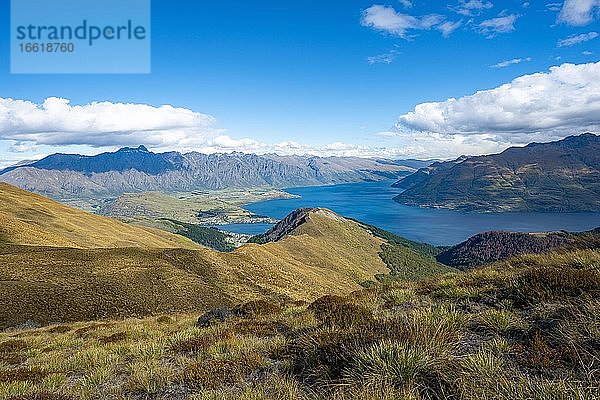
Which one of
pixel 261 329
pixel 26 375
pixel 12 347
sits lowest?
pixel 12 347

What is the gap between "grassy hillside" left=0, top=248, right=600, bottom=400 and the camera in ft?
17.6

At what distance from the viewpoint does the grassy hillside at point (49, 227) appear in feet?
193

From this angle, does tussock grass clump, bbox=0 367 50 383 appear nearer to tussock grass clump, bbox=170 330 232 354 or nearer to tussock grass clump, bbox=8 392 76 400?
tussock grass clump, bbox=8 392 76 400

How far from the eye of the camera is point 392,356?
5930mm

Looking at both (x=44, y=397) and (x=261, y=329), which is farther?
(x=261, y=329)

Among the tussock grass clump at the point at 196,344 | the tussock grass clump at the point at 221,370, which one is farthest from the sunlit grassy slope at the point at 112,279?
the tussock grass clump at the point at 221,370

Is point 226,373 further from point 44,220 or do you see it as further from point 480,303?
point 44,220

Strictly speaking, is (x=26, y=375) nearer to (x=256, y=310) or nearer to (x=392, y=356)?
(x=256, y=310)

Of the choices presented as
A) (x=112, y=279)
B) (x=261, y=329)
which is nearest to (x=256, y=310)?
(x=261, y=329)

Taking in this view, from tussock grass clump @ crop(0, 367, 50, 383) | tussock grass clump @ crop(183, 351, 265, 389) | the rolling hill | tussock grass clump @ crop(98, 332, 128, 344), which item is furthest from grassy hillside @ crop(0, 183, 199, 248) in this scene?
tussock grass clump @ crop(183, 351, 265, 389)

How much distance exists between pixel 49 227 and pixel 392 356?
89.2m

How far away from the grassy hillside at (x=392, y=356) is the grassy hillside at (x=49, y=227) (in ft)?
193

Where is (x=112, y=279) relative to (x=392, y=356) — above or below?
below

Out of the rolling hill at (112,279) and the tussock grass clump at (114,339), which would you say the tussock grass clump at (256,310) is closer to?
the tussock grass clump at (114,339)
